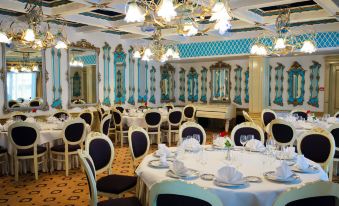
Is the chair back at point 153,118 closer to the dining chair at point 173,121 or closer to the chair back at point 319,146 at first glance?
the dining chair at point 173,121

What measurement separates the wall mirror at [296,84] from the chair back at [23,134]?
7.51m

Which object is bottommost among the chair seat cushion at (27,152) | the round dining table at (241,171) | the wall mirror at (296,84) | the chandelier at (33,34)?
the chair seat cushion at (27,152)

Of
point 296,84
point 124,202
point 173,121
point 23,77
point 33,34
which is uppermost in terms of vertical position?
point 33,34

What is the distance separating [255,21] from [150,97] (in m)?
4.96

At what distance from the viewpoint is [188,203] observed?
190 cm

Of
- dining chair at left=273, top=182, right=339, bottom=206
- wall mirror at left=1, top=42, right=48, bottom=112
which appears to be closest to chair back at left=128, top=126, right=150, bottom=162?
dining chair at left=273, top=182, right=339, bottom=206

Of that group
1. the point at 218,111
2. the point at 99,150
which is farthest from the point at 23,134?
the point at 218,111

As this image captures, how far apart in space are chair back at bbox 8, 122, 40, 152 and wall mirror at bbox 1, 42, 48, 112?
2224 millimetres

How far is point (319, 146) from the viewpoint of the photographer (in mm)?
3713

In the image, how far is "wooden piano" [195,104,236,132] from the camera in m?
10.1

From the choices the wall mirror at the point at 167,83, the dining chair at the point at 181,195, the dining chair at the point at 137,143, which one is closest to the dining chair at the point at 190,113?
the wall mirror at the point at 167,83

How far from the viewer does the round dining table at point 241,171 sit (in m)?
2.26

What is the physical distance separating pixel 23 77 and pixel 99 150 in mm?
4558

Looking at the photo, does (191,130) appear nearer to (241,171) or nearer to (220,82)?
(241,171)
